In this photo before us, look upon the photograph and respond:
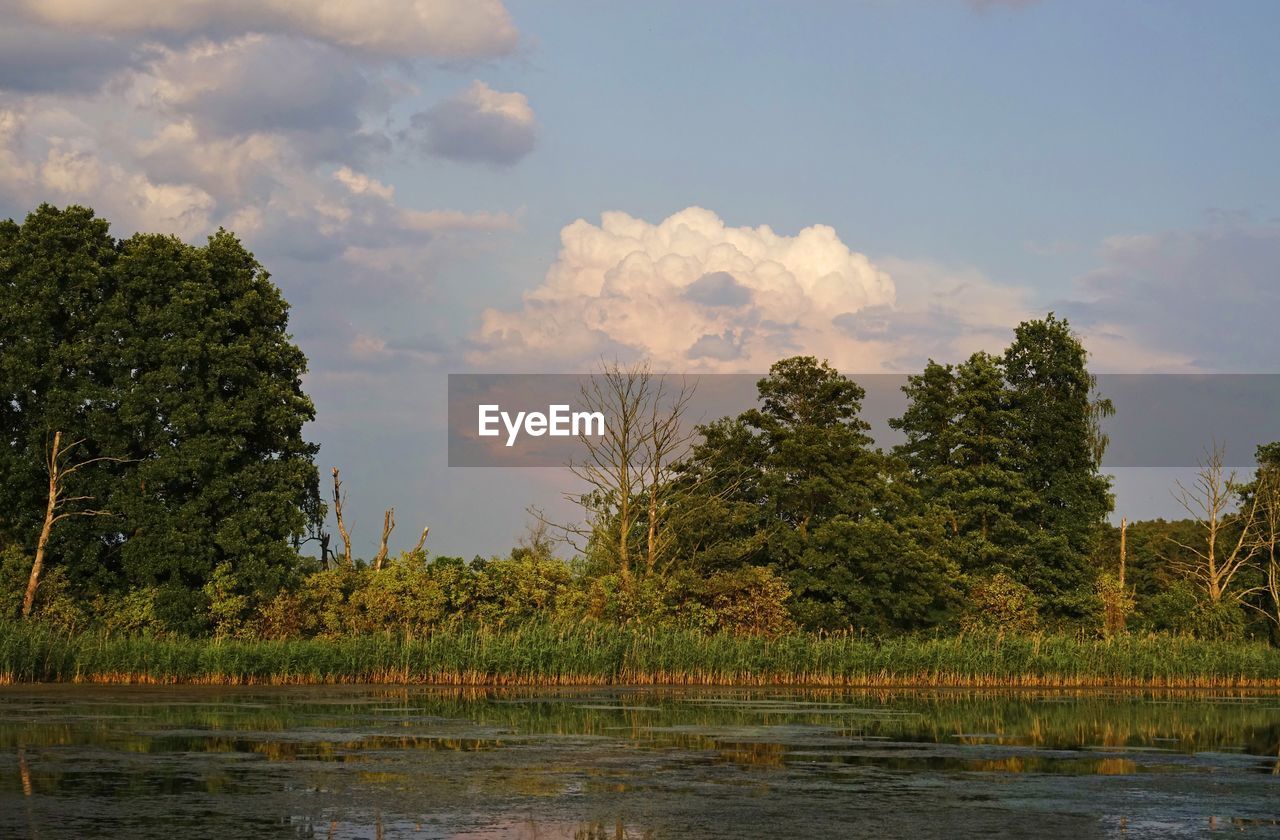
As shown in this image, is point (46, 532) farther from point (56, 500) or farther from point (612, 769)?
point (612, 769)

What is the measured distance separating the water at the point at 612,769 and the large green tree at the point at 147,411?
15326 mm

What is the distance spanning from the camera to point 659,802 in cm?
1814

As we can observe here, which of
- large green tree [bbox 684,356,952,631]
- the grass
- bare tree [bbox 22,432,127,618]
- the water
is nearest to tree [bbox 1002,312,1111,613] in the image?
large green tree [bbox 684,356,952,631]

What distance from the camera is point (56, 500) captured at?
50969 mm

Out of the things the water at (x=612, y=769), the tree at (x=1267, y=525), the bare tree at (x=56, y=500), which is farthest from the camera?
the tree at (x=1267, y=525)

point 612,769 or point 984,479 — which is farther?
point 984,479

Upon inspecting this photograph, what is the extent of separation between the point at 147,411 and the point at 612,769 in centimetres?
3418

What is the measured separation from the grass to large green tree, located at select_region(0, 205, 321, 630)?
285 inches

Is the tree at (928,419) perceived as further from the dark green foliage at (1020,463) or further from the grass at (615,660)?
the grass at (615,660)

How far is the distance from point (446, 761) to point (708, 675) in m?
21.6

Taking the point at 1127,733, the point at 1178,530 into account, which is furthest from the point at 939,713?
the point at 1178,530

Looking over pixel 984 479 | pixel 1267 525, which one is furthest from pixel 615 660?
pixel 1267 525

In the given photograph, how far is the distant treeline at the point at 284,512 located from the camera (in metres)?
49.9

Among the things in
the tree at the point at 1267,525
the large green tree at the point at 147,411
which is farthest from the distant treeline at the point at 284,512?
the tree at the point at 1267,525
